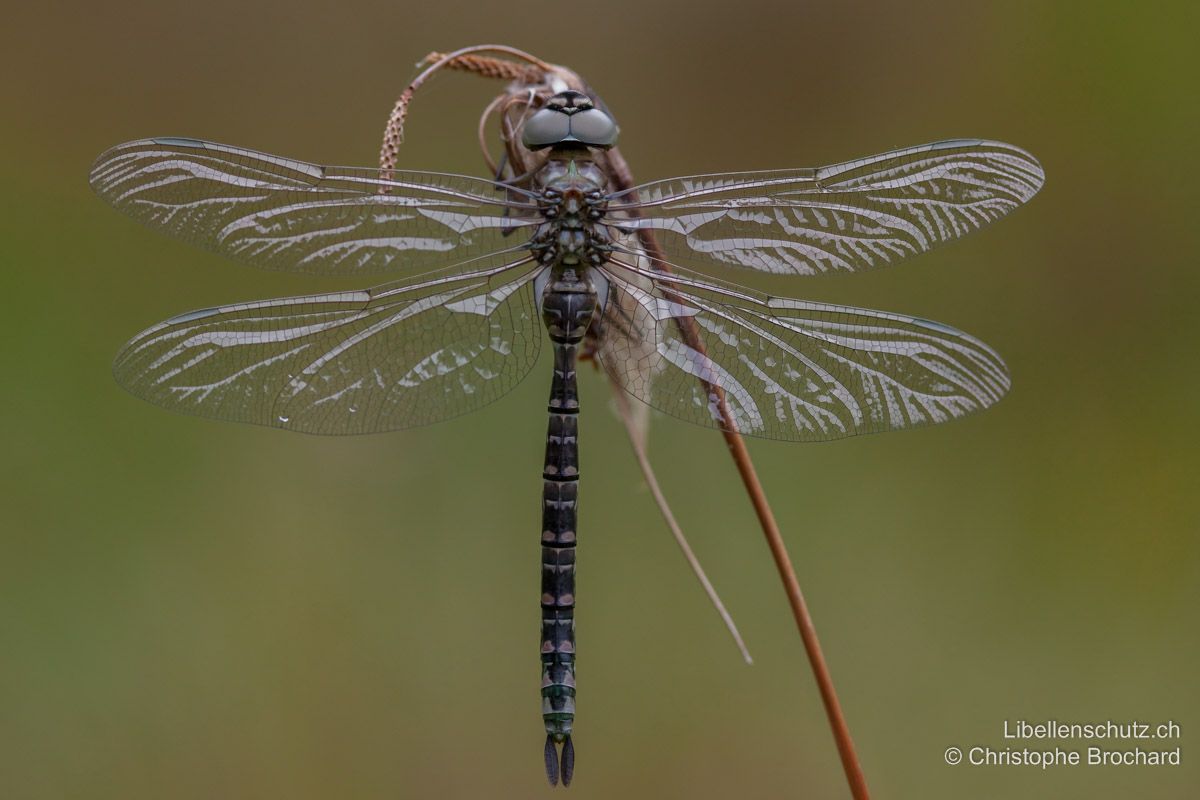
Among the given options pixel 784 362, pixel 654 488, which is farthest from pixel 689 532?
pixel 654 488

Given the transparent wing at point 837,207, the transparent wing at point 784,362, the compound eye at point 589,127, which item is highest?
the compound eye at point 589,127

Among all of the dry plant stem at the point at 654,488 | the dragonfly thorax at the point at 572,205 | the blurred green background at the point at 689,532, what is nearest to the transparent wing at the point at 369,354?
the dragonfly thorax at the point at 572,205

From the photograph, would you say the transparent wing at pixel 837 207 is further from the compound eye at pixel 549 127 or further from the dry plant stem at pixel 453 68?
the dry plant stem at pixel 453 68

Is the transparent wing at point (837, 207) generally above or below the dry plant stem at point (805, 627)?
above

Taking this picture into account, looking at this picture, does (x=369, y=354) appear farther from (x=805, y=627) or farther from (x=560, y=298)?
(x=805, y=627)

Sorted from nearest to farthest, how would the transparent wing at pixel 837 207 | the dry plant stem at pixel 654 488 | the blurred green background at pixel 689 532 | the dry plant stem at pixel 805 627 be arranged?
the dry plant stem at pixel 805 627, the dry plant stem at pixel 654 488, the transparent wing at pixel 837 207, the blurred green background at pixel 689 532

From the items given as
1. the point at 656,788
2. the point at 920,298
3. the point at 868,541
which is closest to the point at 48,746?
the point at 656,788

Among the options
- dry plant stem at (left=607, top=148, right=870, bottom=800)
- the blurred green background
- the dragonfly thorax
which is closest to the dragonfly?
the dragonfly thorax

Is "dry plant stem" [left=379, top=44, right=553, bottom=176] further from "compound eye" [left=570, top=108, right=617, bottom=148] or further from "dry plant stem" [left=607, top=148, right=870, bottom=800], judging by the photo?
"dry plant stem" [left=607, top=148, right=870, bottom=800]
